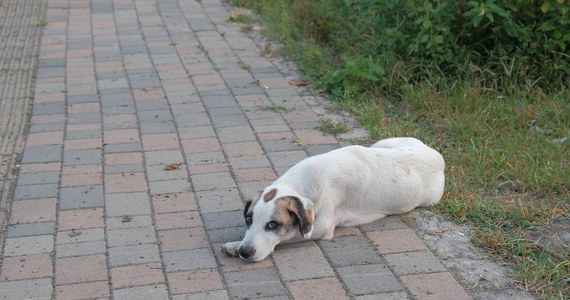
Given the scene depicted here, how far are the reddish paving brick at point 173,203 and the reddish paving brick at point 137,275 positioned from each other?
685 mm

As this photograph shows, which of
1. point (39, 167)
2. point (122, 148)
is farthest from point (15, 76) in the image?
point (39, 167)

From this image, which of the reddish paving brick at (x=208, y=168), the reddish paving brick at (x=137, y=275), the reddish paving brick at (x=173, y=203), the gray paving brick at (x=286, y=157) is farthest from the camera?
the gray paving brick at (x=286, y=157)

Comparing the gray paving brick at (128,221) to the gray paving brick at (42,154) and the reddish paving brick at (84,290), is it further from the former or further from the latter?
the gray paving brick at (42,154)

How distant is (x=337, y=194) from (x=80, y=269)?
1336 mm

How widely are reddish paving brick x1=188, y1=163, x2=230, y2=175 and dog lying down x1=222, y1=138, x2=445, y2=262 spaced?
0.89 meters

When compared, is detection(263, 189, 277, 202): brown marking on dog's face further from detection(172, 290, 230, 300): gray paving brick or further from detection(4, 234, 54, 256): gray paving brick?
detection(4, 234, 54, 256): gray paving brick

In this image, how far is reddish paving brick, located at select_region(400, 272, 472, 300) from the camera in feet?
13.0

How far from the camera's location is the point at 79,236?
15.1 feet

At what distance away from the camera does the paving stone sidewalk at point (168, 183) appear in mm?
4109

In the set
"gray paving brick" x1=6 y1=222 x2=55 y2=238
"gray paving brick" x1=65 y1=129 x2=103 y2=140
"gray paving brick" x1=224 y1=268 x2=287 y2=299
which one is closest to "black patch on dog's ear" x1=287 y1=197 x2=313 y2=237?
"gray paving brick" x1=224 y1=268 x2=287 y2=299

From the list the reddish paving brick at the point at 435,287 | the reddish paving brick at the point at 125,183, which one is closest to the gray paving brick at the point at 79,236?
the reddish paving brick at the point at 125,183

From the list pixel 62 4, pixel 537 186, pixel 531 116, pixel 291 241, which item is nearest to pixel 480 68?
pixel 531 116

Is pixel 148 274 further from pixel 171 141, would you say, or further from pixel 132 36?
pixel 132 36

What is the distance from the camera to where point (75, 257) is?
14.3ft
